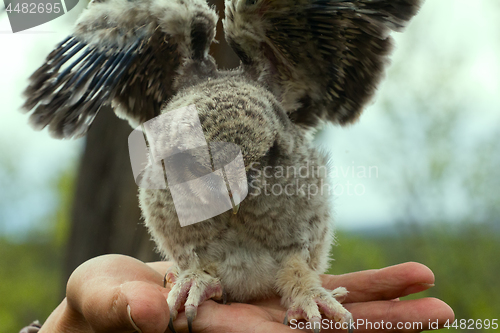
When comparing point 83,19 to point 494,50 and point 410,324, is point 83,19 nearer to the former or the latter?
point 410,324

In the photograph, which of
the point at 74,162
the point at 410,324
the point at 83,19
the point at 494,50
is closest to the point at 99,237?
the point at 74,162

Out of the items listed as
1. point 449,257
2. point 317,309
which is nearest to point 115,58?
point 317,309

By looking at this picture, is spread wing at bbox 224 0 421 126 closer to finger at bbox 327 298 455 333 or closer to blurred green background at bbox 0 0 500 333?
blurred green background at bbox 0 0 500 333

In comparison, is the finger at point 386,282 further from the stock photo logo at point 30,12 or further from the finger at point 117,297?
the stock photo logo at point 30,12
